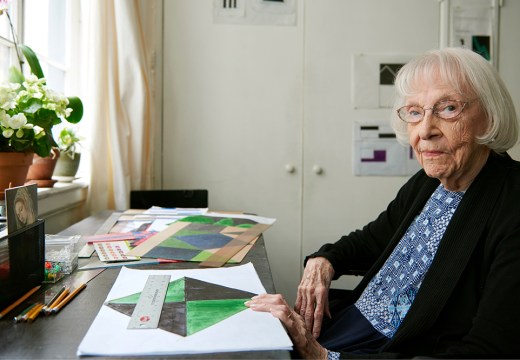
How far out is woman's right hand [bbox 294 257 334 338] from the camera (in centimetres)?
129

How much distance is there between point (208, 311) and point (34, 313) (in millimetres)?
301

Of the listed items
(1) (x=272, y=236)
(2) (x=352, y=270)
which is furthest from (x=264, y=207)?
(2) (x=352, y=270)

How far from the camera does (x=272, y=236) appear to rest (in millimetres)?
2854

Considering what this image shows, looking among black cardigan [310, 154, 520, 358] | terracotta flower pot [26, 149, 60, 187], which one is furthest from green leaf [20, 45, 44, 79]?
black cardigan [310, 154, 520, 358]

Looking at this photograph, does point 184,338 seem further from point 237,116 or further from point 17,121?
point 237,116

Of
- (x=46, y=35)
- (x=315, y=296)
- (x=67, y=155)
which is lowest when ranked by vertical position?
(x=315, y=296)

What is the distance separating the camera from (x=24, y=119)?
4.40ft

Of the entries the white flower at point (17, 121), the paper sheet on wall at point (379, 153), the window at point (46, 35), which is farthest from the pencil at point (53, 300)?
the paper sheet on wall at point (379, 153)

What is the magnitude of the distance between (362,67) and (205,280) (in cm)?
215

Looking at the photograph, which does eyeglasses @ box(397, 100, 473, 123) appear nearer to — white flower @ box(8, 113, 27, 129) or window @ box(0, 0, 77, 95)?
white flower @ box(8, 113, 27, 129)

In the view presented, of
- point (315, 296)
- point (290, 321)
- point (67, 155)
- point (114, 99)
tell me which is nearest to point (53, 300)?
point (290, 321)

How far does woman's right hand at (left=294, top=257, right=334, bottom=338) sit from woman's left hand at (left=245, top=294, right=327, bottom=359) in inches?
12.3

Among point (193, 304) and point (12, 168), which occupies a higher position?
point (12, 168)

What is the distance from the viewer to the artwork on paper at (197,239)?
1.27m
